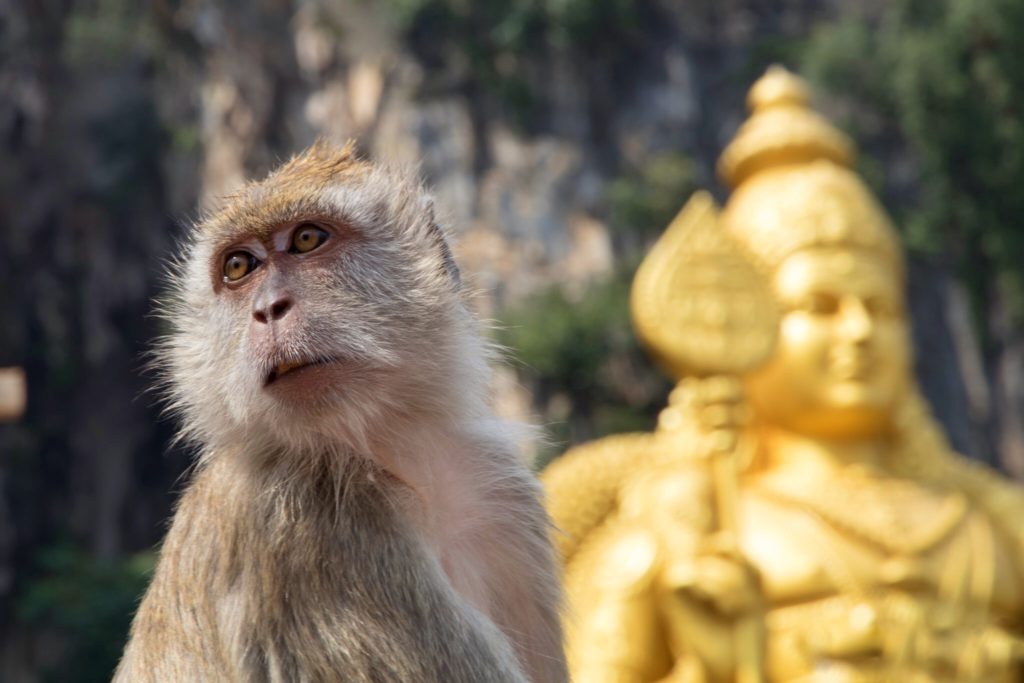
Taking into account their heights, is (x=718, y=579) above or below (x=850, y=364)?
below

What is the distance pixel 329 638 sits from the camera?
210 cm

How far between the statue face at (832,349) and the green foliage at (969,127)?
12745 mm

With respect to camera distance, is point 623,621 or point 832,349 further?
point 832,349

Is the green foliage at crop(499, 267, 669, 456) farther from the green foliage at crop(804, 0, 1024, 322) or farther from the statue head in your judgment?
the statue head

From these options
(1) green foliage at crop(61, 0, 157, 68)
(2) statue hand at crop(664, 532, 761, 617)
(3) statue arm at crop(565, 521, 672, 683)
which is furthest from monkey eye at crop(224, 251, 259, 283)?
(1) green foliage at crop(61, 0, 157, 68)

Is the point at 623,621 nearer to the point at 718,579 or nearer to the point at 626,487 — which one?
the point at 718,579

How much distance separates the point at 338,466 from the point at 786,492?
3.39 metres

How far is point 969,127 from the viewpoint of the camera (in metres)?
17.6

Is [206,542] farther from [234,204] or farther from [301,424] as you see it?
[234,204]

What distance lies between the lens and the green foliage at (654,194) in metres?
19.3

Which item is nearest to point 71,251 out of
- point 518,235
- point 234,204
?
point 518,235

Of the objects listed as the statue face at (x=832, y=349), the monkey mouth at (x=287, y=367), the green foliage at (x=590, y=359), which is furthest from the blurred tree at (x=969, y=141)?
the monkey mouth at (x=287, y=367)

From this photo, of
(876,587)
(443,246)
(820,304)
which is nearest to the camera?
(443,246)

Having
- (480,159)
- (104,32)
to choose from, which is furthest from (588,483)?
(104,32)
